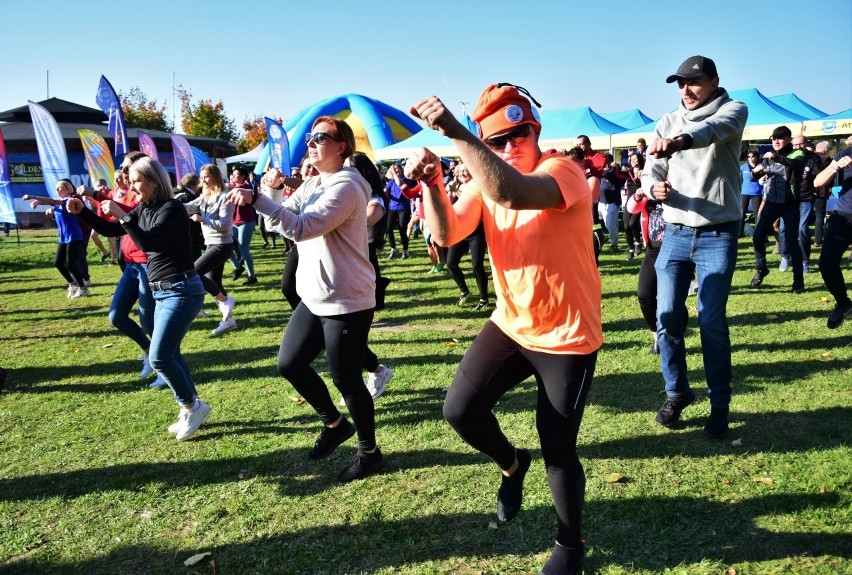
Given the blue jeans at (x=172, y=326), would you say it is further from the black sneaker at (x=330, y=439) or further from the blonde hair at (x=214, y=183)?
the blonde hair at (x=214, y=183)

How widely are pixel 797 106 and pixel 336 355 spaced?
23.1 meters

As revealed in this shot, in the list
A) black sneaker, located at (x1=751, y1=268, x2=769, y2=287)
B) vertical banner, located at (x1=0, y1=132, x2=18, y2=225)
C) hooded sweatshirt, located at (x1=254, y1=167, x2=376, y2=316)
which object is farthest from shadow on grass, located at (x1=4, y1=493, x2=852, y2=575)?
vertical banner, located at (x1=0, y1=132, x2=18, y2=225)

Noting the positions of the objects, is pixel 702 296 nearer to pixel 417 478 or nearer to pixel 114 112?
pixel 417 478

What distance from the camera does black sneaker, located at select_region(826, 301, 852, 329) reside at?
21.9ft

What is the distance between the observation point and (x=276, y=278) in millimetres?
13164

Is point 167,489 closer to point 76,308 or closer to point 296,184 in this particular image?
point 296,184

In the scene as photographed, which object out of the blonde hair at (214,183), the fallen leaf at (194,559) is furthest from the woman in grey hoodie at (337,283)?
the blonde hair at (214,183)

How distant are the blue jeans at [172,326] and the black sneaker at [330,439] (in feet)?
4.03

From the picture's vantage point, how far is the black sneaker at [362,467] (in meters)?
3.95

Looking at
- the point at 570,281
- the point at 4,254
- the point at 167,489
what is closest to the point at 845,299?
the point at 570,281

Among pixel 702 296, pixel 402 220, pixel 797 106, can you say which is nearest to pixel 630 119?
pixel 797 106

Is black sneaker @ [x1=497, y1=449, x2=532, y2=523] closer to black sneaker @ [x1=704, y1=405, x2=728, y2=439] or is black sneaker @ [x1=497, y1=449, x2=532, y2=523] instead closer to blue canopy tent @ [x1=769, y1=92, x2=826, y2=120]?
black sneaker @ [x1=704, y1=405, x2=728, y2=439]

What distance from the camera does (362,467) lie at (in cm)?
398

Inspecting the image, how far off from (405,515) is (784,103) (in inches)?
923
